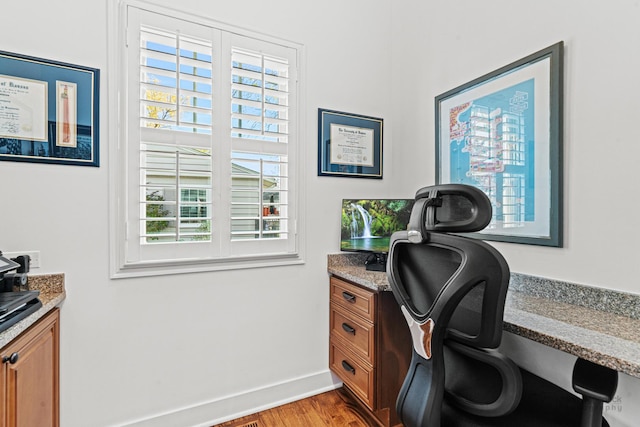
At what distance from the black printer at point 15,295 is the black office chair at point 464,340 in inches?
56.7

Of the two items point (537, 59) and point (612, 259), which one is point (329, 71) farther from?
point (612, 259)

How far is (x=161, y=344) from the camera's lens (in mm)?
1840

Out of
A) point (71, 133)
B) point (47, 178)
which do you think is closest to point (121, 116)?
point (71, 133)

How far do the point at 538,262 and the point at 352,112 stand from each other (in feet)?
5.29

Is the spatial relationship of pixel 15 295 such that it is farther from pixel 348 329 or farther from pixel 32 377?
pixel 348 329

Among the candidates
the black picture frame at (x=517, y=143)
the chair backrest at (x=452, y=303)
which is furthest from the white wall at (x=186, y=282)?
the chair backrest at (x=452, y=303)

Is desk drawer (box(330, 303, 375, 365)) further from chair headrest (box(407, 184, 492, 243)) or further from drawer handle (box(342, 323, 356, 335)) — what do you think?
chair headrest (box(407, 184, 492, 243))

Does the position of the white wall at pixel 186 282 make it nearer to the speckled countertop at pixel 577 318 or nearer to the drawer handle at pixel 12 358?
the drawer handle at pixel 12 358

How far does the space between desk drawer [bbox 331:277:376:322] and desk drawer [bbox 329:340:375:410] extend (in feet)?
1.01

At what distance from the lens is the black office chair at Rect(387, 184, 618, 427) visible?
0.90 meters

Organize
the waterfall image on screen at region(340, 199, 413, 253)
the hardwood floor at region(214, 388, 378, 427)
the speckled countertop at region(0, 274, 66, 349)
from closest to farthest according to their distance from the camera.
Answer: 1. the speckled countertop at region(0, 274, 66, 349)
2. the hardwood floor at region(214, 388, 378, 427)
3. the waterfall image on screen at region(340, 199, 413, 253)

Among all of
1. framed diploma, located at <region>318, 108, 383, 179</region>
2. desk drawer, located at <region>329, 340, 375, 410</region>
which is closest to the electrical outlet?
framed diploma, located at <region>318, 108, 383, 179</region>

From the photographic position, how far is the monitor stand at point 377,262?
210 centimetres

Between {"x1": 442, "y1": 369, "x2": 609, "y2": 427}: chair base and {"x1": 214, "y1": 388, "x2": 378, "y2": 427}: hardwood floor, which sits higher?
{"x1": 442, "y1": 369, "x2": 609, "y2": 427}: chair base
